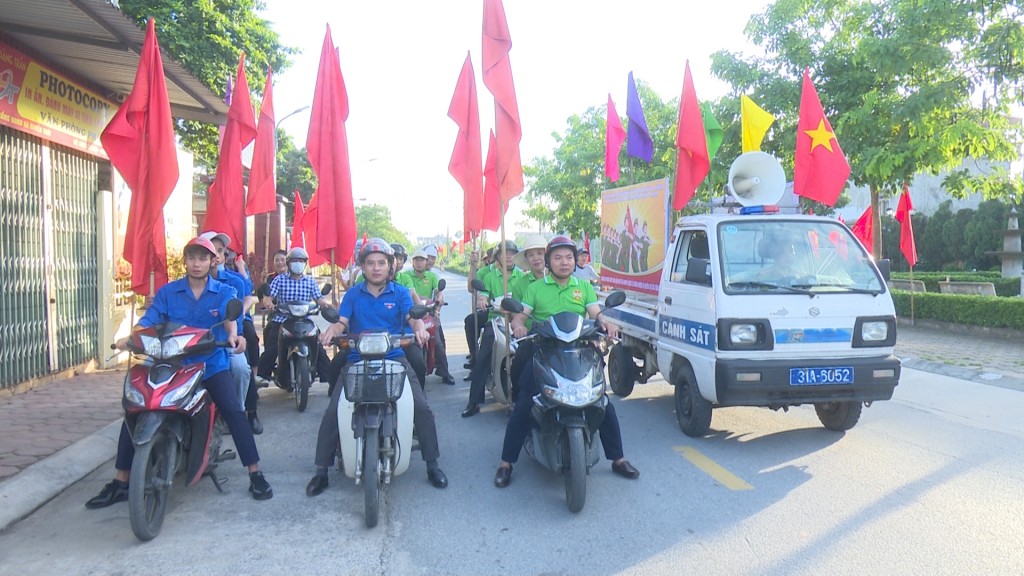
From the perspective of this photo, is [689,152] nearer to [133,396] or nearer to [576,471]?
[576,471]

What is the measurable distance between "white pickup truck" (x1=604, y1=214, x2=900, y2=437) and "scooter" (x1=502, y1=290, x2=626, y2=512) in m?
1.31

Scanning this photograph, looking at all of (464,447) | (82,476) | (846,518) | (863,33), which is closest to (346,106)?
(464,447)

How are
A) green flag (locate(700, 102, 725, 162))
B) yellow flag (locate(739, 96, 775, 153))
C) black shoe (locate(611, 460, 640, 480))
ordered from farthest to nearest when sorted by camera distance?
1. green flag (locate(700, 102, 725, 162))
2. yellow flag (locate(739, 96, 775, 153))
3. black shoe (locate(611, 460, 640, 480))

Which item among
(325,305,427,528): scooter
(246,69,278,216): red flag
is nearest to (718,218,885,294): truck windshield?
(325,305,427,528): scooter

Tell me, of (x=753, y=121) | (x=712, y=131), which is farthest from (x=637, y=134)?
(x=753, y=121)

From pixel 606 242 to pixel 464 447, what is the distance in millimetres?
4329

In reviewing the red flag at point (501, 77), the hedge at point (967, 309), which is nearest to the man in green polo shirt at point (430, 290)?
the red flag at point (501, 77)

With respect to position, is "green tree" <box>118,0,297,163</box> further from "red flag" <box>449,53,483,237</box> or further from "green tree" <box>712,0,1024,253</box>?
"green tree" <box>712,0,1024,253</box>

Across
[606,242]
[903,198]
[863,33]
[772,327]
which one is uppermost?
[863,33]

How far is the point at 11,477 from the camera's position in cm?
484

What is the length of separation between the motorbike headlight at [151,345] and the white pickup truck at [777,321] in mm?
3734

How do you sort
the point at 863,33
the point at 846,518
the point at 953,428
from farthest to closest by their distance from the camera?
the point at 863,33 < the point at 953,428 < the point at 846,518

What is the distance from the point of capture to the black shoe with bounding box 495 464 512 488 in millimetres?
4957

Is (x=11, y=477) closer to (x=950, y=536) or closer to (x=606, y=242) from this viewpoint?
(x=950, y=536)
